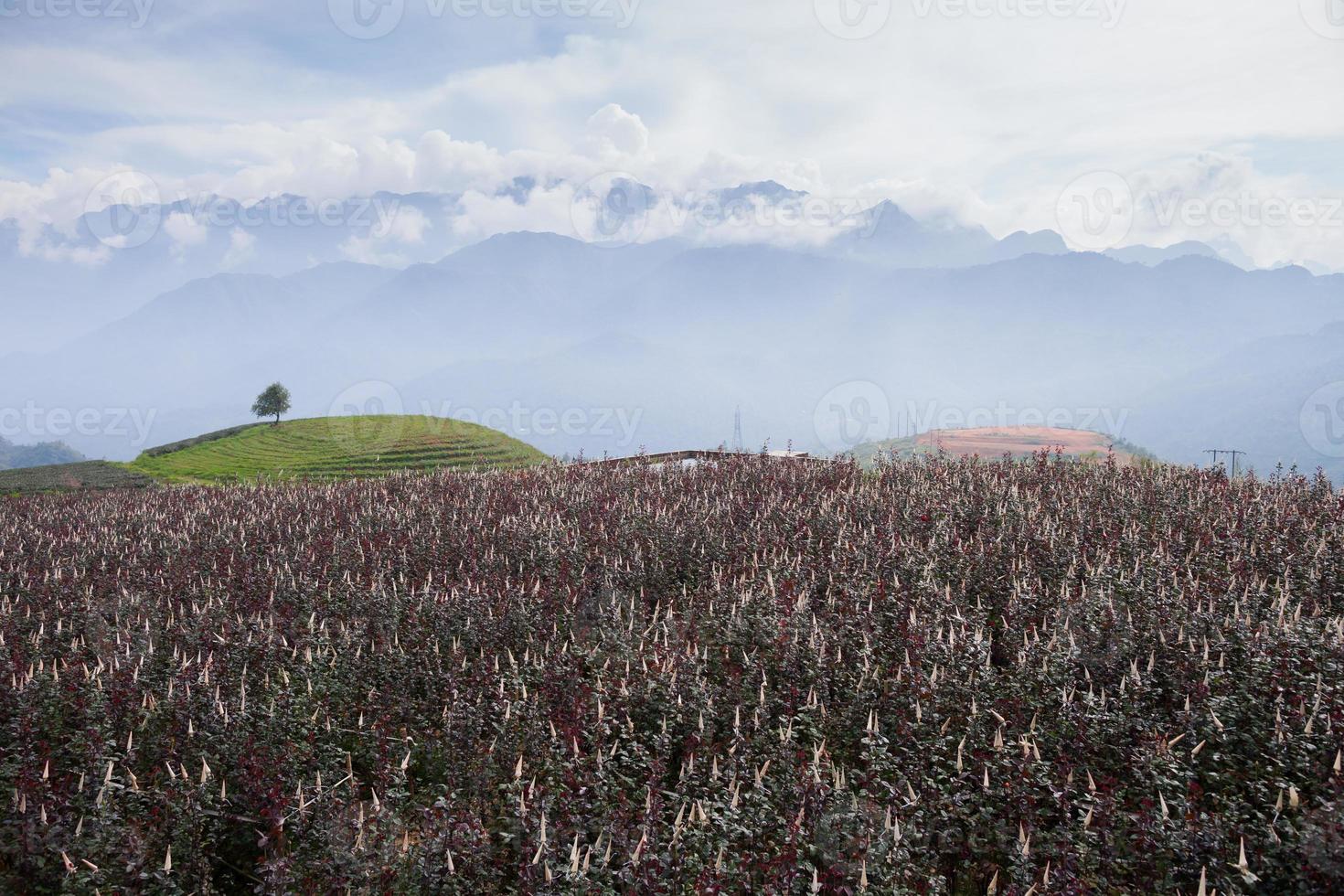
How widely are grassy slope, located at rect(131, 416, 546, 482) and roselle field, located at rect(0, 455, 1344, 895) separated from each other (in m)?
26.7

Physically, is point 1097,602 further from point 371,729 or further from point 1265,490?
point 1265,490

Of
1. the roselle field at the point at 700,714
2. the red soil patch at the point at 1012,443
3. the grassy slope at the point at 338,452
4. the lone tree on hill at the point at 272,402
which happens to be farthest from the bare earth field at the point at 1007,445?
the lone tree on hill at the point at 272,402

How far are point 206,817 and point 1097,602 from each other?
34.4ft

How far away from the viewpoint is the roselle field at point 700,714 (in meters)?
5.97

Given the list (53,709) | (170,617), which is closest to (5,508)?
(170,617)

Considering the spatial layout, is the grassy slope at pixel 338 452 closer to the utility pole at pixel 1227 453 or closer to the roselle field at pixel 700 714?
the roselle field at pixel 700 714

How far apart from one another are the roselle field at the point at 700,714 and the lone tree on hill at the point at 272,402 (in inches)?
1573

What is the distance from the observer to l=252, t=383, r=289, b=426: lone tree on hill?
52.8 m

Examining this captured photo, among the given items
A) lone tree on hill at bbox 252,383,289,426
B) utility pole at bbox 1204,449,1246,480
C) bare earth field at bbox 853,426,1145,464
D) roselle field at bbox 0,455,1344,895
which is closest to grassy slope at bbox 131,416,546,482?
lone tree on hill at bbox 252,383,289,426

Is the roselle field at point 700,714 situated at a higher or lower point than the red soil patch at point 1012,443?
lower

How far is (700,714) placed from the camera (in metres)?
8.00

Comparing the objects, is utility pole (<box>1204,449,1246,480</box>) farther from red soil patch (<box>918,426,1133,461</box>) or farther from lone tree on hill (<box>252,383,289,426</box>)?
lone tree on hill (<box>252,383,289,426</box>)

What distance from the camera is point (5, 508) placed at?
85.9 ft

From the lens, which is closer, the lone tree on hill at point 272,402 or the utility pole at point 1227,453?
the utility pole at point 1227,453
